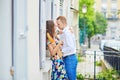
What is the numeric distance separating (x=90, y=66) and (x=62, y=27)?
4722mm

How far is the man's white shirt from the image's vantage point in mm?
5875

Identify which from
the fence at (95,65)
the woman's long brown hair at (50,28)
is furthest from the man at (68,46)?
the fence at (95,65)

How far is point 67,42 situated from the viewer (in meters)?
5.95

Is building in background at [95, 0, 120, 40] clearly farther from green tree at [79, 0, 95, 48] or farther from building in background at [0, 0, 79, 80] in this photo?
building in background at [0, 0, 79, 80]

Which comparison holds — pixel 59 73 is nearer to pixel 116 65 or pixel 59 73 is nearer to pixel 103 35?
pixel 116 65

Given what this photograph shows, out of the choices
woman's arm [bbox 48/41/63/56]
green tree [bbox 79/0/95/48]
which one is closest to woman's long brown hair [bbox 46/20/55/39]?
woman's arm [bbox 48/41/63/56]

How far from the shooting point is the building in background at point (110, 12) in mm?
52469

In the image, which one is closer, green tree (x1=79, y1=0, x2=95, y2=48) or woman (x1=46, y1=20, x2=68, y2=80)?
woman (x1=46, y1=20, x2=68, y2=80)

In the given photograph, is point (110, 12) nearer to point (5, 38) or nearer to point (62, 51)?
point (62, 51)

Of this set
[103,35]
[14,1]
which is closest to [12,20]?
[14,1]

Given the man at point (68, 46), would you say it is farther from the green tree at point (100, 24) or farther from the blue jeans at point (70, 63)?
the green tree at point (100, 24)

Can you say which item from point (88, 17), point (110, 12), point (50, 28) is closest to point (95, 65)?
point (50, 28)

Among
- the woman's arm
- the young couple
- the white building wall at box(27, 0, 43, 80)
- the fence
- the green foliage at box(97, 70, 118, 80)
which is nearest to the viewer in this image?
the white building wall at box(27, 0, 43, 80)

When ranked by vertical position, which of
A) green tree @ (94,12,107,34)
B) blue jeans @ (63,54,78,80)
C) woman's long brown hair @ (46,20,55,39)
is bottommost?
blue jeans @ (63,54,78,80)
